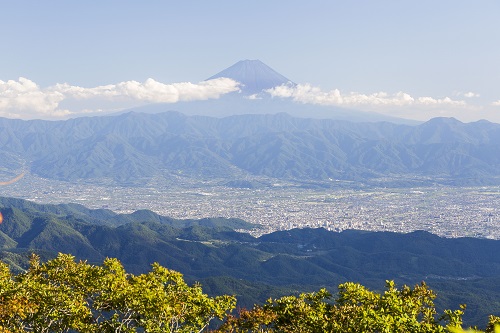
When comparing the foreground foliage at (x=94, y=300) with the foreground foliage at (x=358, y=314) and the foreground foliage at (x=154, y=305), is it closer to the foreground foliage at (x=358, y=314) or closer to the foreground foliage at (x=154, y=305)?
the foreground foliage at (x=154, y=305)

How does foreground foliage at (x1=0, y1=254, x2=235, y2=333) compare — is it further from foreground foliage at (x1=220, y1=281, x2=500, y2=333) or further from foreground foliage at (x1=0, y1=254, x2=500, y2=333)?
foreground foliage at (x1=220, y1=281, x2=500, y2=333)

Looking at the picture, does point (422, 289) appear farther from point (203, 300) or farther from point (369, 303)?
point (203, 300)

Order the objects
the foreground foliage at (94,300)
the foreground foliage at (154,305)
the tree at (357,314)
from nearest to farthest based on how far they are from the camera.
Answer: the tree at (357,314)
the foreground foliage at (154,305)
the foreground foliage at (94,300)

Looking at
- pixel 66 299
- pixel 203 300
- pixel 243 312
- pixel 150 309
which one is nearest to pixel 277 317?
pixel 243 312

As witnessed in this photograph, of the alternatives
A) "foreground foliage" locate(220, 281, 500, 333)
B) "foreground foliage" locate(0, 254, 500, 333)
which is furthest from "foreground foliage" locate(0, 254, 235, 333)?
"foreground foliage" locate(220, 281, 500, 333)

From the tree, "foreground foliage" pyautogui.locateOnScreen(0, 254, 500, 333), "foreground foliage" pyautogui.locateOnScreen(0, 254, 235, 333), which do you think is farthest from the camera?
"foreground foliage" pyautogui.locateOnScreen(0, 254, 235, 333)

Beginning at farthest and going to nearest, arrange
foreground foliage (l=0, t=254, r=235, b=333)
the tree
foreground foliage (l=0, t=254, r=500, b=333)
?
foreground foliage (l=0, t=254, r=235, b=333) → foreground foliage (l=0, t=254, r=500, b=333) → the tree

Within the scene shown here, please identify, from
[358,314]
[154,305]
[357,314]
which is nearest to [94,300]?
[154,305]

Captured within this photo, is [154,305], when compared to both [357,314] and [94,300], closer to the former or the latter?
[94,300]

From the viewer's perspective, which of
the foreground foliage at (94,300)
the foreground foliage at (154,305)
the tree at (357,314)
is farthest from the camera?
the foreground foliage at (94,300)

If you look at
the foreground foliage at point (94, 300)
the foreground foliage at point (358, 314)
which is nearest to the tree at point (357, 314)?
the foreground foliage at point (358, 314)
